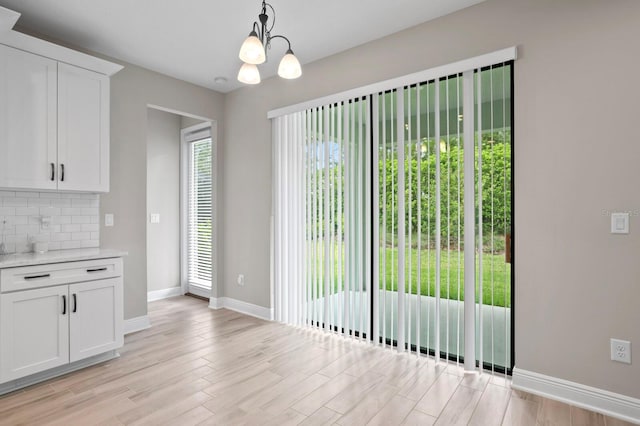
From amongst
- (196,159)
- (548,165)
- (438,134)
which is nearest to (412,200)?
(438,134)

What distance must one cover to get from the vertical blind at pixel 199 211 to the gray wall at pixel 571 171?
12.2ft

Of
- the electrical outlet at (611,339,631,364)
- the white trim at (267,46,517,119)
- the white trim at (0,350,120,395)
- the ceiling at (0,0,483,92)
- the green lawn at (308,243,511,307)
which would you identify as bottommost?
the white trim at (0,350,120,395)

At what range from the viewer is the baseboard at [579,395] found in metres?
2.11

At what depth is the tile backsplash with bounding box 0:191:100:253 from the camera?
9.76 ft

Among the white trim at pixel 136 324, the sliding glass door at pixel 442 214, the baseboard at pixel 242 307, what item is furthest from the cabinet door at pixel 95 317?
the sliding glass door at pixel 442 214

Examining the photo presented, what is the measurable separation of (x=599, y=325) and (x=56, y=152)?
170 inches

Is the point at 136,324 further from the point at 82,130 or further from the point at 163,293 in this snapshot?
the point at 82,130

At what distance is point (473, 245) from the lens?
267 centimetres

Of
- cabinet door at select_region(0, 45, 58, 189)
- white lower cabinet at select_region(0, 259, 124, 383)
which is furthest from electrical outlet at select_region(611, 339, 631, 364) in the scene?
cabinet door at select_region(0, 45, 58, 189)

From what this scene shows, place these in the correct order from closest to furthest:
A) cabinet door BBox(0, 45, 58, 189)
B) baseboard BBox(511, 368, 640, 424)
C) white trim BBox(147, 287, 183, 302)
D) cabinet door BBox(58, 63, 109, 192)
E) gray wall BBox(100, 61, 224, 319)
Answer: baseboard BBox(511, 368, 640, 424)
cabinet door BBox(0, 45, 58, 189)
cabinet door BBox(58, 63, 109, 192)
gray wall BBox(100, 61, 224, 319)
white trim BBox(147, 287, 183, 302)

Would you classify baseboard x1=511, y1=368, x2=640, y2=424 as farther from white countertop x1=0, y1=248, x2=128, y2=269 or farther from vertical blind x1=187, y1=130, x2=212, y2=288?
vertical blind x1=187, y1=130, x2=212, y2=288

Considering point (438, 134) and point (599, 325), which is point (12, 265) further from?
point (599, 325)

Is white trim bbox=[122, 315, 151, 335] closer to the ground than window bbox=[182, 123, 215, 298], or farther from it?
closer to the ground

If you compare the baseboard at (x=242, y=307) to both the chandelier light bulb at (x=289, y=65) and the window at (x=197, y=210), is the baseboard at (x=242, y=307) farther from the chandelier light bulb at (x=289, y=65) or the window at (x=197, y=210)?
the chandelier light bulb at (x=289, y=65)
